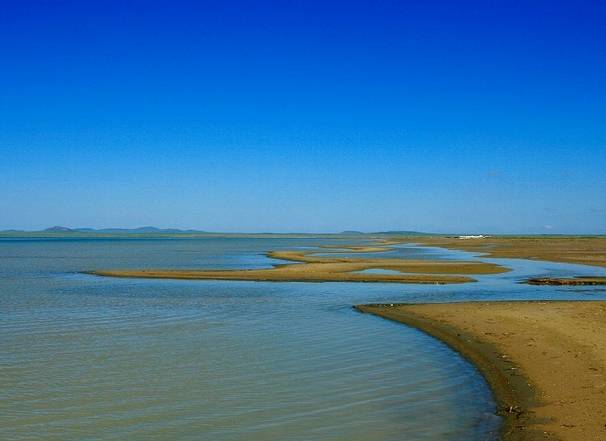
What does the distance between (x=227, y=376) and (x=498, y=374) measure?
6.24m

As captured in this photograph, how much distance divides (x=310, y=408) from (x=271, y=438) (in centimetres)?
170

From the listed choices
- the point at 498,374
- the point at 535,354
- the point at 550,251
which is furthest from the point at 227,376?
the point at 550,251

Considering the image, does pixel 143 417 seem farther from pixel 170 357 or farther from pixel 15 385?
pixel 170 357

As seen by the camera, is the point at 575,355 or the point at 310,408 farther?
the point at 575,355

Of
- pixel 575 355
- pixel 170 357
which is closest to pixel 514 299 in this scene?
pixel 575 355

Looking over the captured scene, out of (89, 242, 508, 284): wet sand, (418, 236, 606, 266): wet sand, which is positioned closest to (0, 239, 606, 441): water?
(89, 242, 508, 284): wet sand

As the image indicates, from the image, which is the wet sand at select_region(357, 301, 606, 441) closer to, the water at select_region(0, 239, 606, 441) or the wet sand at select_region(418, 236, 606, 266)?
the water at select_region(0, 239, 606, 441)

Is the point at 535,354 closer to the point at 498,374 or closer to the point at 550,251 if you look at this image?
the point at 498,374

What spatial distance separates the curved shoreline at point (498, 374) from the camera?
10.1 metres

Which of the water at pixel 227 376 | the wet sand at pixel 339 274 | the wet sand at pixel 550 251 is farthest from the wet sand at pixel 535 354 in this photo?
the wet sand at pixel 550 251

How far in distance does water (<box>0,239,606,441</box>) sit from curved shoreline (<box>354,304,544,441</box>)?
309 mm

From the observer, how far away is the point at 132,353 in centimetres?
1606

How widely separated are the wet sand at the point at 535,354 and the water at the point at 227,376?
620mm

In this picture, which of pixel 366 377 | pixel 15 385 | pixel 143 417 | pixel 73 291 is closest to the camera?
pixel 143 417
